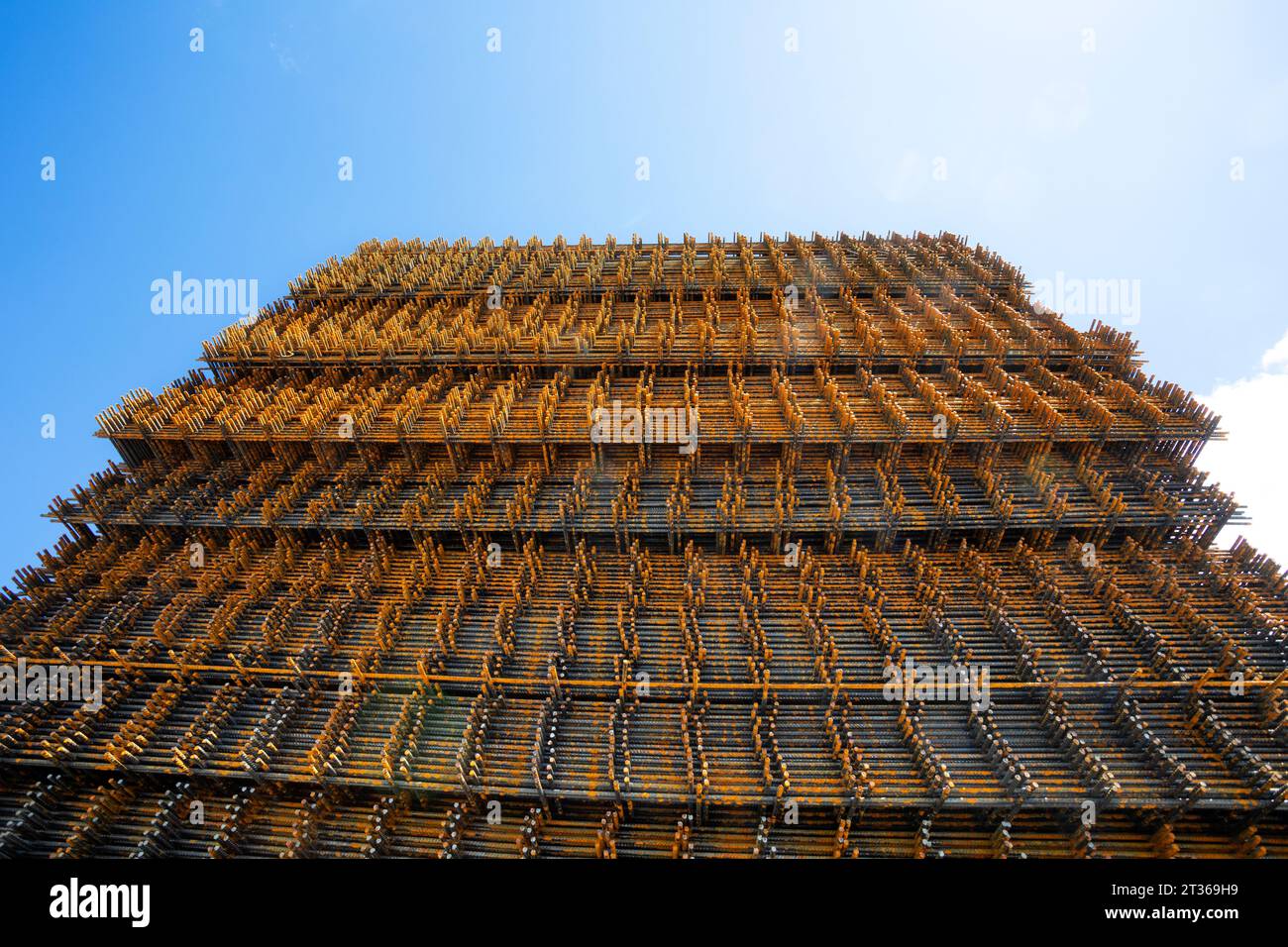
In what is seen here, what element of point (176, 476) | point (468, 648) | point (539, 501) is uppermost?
point (176, 476)

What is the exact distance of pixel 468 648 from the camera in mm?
13180

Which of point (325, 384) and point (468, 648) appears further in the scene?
point (325, 384)

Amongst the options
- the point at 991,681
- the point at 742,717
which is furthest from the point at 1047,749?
the point at 742,717

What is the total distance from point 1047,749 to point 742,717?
5.97m

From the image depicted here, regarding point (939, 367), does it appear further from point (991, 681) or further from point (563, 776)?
point (563, 776)

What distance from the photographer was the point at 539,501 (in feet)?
52.6

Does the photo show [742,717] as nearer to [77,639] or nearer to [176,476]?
[77,639]

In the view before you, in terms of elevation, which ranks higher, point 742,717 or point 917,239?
point 917,239

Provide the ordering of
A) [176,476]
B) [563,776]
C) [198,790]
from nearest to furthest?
[563,776], [198,790], [176,476]

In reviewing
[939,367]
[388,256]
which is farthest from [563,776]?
[388,256]

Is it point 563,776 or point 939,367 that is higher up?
point 939,367

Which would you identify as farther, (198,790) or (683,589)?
(683,589)
